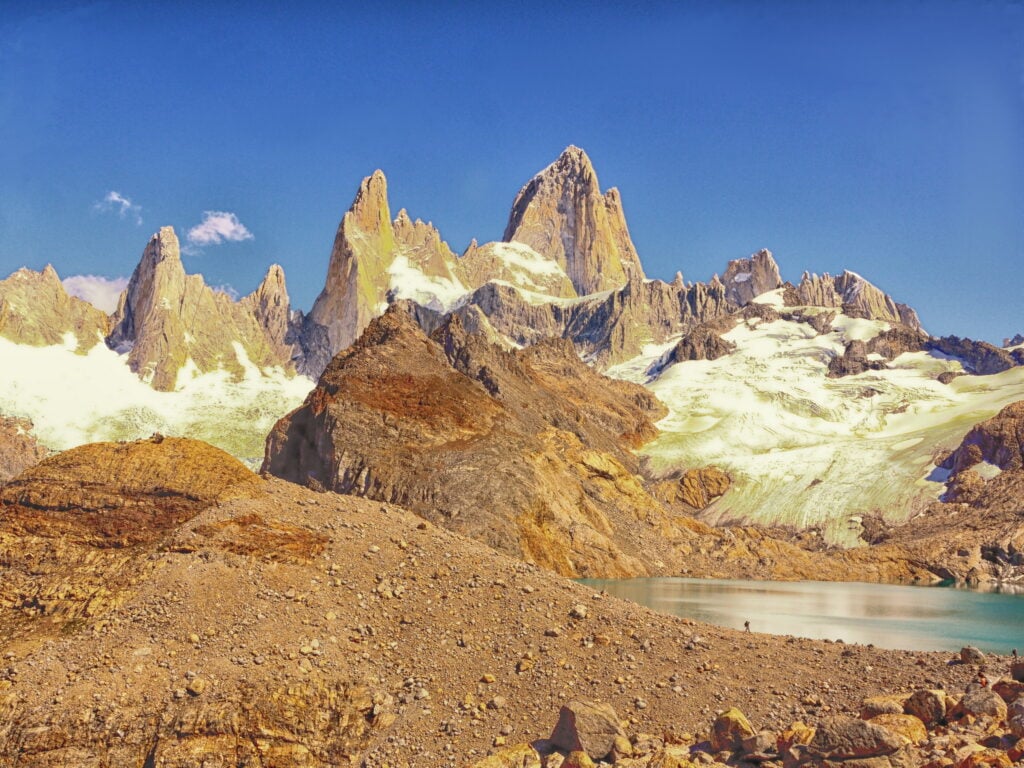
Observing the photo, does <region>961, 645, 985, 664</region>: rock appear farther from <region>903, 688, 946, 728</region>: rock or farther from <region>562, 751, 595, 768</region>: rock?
<region>562, 751, 595, 768</region>: rock

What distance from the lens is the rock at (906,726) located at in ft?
52.8

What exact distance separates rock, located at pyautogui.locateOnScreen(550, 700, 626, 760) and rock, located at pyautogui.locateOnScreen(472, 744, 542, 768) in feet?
2.26

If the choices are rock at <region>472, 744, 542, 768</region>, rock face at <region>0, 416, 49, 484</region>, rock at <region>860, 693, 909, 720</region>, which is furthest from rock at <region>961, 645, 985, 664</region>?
rock face at <region>0, 416, 49, 484</region>

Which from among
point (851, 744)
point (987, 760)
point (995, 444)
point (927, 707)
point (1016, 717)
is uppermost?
point (995, 444)

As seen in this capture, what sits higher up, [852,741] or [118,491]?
[118,491]

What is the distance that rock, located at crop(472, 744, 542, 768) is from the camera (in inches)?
681

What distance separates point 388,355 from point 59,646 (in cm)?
7352

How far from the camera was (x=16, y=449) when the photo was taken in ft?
521

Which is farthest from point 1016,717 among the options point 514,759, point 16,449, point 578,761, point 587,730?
point 16,449

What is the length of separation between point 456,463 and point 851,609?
35.3m

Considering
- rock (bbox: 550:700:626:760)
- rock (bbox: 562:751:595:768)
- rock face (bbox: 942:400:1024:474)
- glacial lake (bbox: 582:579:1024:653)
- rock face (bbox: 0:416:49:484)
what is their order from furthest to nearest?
rock face (bbox: 0:416:49:484) → rock face (bbox: 942:400:1024:474) → glacial lake (bbox: 582:579:1024:653) → rock (bbox: 550:700:626:760) → rock (bbox: 562:751:595:768)

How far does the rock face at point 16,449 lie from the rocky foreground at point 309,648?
137080 millimetres

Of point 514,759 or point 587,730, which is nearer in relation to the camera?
point 514,759

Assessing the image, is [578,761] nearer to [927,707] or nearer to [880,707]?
[880,707]
